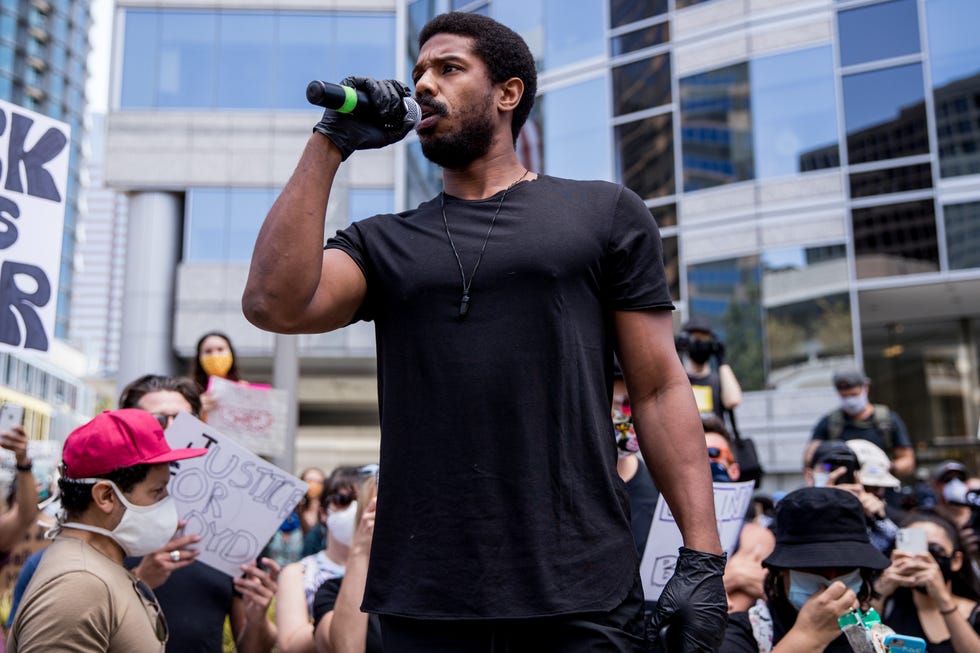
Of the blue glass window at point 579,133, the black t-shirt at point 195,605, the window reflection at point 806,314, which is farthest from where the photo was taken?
the blue glass window at point 579,133

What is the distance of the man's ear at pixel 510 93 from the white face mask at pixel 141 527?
6.28 feet

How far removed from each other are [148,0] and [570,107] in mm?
12635

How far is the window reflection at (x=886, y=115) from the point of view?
1859cm

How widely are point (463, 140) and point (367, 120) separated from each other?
33cm

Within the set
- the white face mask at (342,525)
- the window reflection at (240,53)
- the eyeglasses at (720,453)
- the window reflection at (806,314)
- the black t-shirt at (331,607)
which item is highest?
the window reflection at (240,53)

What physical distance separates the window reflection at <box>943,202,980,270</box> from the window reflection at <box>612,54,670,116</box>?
5900 mm

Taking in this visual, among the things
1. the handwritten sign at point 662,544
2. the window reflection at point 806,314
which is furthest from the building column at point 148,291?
the handwritten sign at point 662,544

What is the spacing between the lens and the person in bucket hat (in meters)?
3.69

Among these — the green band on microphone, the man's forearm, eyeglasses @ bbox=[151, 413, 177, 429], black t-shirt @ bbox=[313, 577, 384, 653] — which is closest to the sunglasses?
black t-shirt @ bbox=[313, 577, 384, 653]

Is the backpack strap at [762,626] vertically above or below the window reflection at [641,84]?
below

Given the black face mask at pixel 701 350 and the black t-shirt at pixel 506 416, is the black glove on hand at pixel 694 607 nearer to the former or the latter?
the black t-shirt at pixel 506 416

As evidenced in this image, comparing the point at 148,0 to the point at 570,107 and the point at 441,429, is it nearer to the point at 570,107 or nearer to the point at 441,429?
the point at 570,107

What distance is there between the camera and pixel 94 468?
135 inches

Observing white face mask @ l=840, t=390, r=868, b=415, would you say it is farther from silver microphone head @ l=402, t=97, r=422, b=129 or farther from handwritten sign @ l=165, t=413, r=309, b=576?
silver microphone head @ l=402, t=97, r=422, b=129
